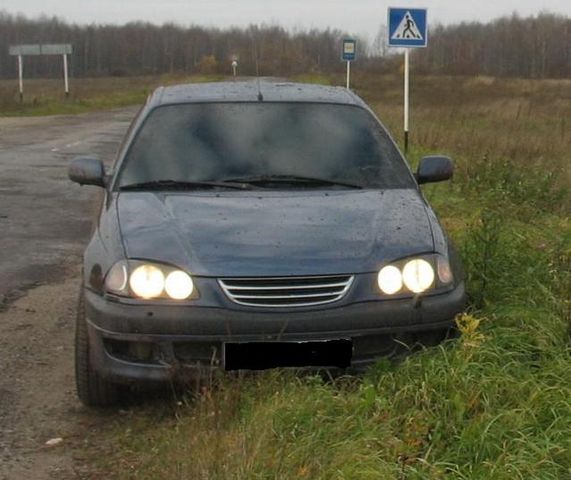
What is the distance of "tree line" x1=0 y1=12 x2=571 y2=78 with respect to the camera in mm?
108875

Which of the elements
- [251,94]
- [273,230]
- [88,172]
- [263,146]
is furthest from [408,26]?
[273,230]

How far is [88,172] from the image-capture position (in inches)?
207

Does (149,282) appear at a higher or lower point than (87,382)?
higher

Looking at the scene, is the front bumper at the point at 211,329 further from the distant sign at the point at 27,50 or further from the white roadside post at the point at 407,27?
the distant sign at the point at 27,50

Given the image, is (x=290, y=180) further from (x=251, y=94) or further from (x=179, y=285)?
(x=179, y=285)

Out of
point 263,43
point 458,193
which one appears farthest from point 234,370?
point 263,43

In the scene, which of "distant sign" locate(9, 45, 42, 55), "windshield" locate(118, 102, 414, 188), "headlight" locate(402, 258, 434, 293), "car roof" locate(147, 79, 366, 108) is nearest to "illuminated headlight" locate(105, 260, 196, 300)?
"headlight" locate(402, 258, 434, 293)

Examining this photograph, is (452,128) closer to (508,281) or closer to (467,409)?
(508,281)

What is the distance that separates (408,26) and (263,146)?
10.0 meters

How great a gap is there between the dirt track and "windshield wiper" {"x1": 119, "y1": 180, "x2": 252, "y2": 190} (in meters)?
1.08

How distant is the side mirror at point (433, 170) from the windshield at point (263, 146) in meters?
0.20

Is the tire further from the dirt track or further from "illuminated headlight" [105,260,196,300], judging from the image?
"illuminated headlight" [105,260,196,300]

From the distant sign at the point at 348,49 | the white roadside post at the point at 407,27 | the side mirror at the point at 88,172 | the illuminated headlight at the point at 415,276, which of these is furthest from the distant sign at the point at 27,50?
the illuminated headlight at the point at 415,276

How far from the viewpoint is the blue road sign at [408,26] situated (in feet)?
47.3
